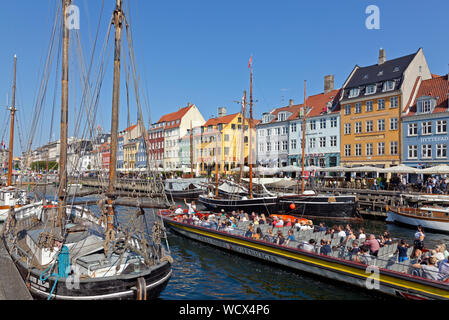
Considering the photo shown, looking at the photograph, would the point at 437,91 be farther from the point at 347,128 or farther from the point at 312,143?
the point at 312,143

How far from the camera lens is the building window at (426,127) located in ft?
140

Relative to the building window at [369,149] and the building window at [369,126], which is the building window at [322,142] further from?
the building window at [369,126]

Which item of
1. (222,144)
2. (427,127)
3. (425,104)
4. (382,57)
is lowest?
(222,144)

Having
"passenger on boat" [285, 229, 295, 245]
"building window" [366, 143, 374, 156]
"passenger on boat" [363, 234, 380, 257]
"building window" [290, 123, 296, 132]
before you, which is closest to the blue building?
"building window" [366, 143, 374, 156]

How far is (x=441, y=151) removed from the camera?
41312mm

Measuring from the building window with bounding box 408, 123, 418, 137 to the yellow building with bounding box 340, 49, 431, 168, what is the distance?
135 centimetres

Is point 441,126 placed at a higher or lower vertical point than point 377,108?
lower

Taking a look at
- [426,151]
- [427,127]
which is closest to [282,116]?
[427,127]

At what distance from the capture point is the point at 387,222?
32.0 metres

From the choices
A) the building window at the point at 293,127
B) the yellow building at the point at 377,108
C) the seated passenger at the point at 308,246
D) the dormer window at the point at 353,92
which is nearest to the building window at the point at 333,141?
the yellow building at the point at 377,108

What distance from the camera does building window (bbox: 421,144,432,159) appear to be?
42.5 m

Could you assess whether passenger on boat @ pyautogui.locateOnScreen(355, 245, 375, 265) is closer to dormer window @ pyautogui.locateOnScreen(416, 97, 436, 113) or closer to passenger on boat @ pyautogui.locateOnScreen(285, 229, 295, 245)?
passenger on boat @ pyautogui.locateOnScreen(285, 229, 295, 245)

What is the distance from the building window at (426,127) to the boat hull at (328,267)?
33090mm

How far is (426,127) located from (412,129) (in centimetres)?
173
